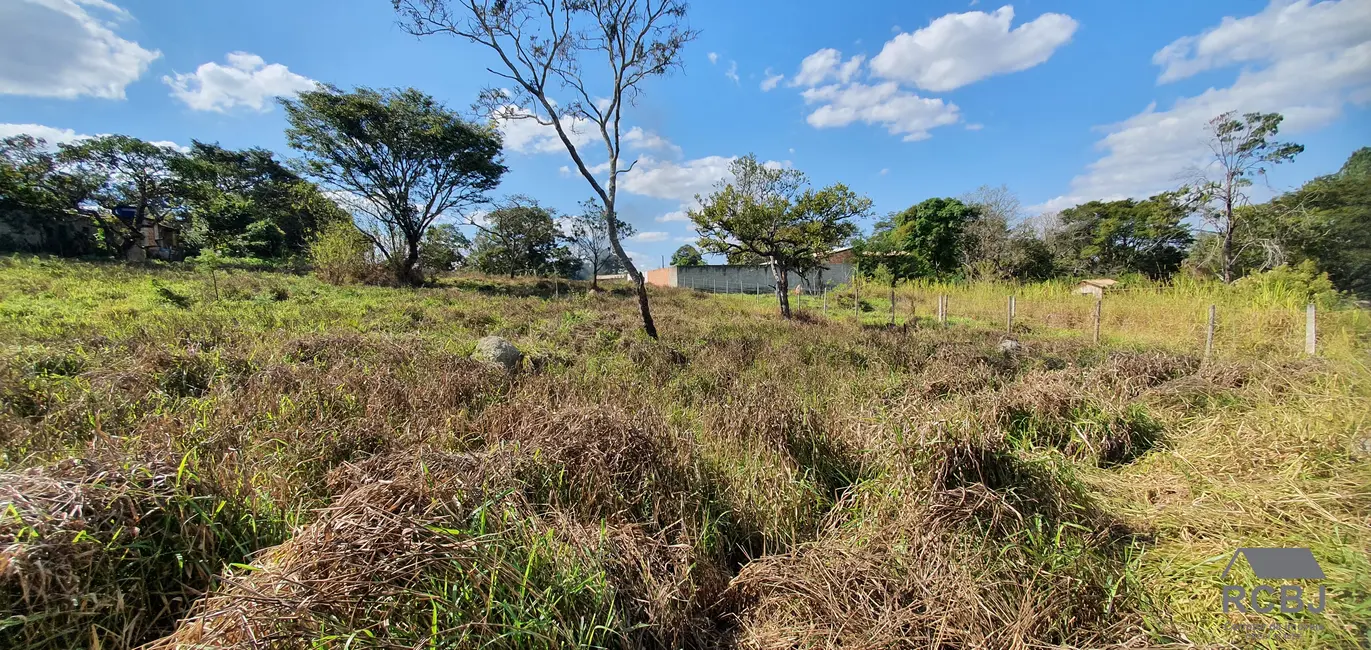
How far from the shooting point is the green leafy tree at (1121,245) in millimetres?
21438

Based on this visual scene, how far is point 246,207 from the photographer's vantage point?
24.0 meters

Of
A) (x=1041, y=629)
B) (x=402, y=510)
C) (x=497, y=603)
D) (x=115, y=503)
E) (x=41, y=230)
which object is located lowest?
(x=1041, y=629)

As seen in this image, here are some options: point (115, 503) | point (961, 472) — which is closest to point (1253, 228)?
point (961, 472)

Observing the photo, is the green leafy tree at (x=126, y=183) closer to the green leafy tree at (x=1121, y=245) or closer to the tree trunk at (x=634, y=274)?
the tree trunk at (x=634, y=274)

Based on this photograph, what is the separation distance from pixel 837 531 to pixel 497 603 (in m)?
1.60

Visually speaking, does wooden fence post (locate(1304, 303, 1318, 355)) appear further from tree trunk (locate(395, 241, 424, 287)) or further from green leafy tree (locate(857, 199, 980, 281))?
tree trunk (locate(395, 241, 424, 287))

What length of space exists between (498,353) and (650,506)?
12.1 ft

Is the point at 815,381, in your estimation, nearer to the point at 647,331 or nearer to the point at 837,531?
the point at 837,531

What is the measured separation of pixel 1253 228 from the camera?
13586mm

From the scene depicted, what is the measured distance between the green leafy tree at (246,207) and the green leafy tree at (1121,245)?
37.3 meters

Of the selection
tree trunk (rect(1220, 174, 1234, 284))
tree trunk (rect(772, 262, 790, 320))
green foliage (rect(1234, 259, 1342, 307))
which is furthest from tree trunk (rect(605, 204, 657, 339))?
tree trunk (rect(1220, 174, 1234, 284))

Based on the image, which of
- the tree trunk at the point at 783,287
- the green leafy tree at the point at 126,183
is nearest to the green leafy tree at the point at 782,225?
the tree trunk at the point at 783,287

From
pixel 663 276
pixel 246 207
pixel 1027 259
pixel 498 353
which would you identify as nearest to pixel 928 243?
pixel 1027 259

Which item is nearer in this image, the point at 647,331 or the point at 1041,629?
the point at 1041,629
